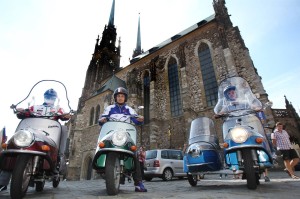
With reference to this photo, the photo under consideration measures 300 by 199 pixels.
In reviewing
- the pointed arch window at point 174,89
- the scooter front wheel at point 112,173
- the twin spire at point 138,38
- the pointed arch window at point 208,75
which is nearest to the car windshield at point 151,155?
the scooter front wheel at point 112,173

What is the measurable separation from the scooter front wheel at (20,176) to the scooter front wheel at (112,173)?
3.25 feet

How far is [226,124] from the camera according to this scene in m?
3.85

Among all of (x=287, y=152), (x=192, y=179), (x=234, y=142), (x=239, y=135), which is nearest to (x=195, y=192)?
(x=234, y=142)

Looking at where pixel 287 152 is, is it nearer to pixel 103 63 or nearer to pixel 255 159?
pixel 255 159

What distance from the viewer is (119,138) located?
2842 mm

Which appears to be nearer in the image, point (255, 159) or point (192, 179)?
point (255, 159)

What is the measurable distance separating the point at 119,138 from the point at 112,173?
0.49 meters

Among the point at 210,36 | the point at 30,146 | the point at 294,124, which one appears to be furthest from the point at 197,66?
the point at 30,146

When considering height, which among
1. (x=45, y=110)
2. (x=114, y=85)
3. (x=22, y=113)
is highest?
(x=114, y=85)

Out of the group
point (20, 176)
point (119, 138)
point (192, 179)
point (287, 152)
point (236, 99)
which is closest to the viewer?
point (20, 176)

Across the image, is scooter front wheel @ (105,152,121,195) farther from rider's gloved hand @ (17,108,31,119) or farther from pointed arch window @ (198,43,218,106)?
pointed arch window @ (198,43,218,106)

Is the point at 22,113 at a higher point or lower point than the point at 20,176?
higher

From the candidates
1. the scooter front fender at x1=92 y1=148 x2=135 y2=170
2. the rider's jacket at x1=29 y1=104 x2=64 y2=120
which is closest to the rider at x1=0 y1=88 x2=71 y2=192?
the rider's jacket at x1=29 y1=104 x2=64 y2=120

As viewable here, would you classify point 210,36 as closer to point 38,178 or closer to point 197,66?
point 197,66
